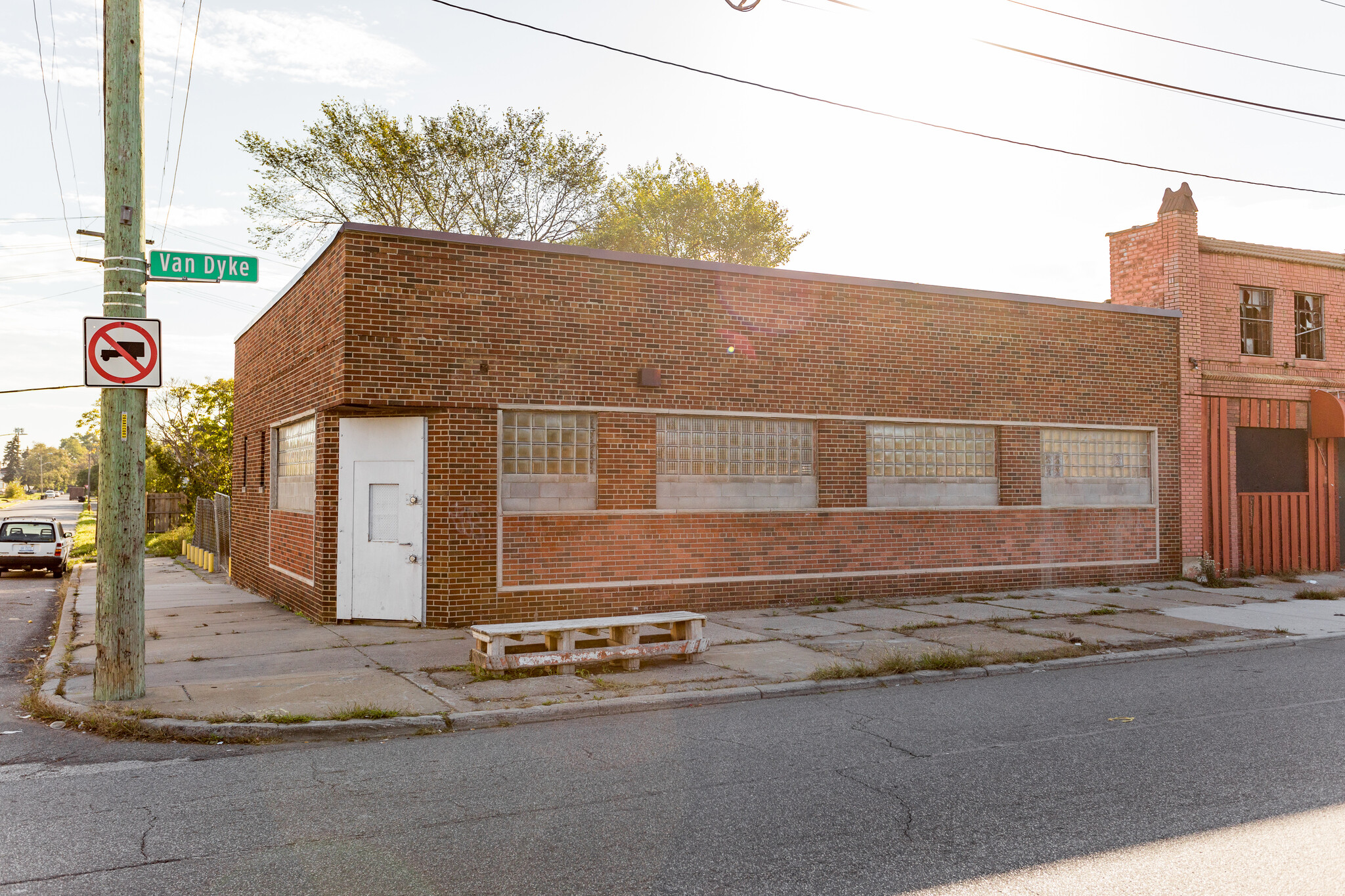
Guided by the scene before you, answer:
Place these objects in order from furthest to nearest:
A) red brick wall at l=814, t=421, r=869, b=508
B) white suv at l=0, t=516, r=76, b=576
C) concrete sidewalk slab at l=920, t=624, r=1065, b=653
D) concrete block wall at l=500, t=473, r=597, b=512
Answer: white suv at l=0, t=516, r=76, b=576
red brick wall at l=814, t=421, r=869, b=508
concrete block wall at l=500, t=473, r=597, b=512
concrete sidewalk slab at l=920, t=624, r=1065, b=653

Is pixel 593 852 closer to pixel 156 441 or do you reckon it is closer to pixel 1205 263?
pixel 1205 263

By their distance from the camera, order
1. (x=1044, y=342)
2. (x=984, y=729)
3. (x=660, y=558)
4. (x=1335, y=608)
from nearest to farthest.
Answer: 1. (x=984, y=729)
2. (x=660, y=558)
3. (x=1335, y=608)
4. (x=1044, y=342)

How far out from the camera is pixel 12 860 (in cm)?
482

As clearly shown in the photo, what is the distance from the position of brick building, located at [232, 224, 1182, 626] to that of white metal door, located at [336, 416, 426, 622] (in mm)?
33

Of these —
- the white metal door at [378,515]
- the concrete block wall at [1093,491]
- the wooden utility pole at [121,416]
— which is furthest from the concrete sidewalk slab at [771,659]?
the concrete block wall at [1093,491]

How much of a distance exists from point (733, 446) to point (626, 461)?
185 cm

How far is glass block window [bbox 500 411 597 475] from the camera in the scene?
13.2 meters

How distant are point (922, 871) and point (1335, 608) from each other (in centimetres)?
1376

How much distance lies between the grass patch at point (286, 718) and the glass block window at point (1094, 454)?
13.5 m

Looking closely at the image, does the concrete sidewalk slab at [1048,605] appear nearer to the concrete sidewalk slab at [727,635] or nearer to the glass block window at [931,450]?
the glass block window at [931,450]

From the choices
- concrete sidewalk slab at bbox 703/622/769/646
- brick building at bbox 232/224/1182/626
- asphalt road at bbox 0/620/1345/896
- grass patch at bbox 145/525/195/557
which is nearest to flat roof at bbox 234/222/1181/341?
brick building at bbox 232/224/1182/626

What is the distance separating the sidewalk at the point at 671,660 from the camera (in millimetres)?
8500

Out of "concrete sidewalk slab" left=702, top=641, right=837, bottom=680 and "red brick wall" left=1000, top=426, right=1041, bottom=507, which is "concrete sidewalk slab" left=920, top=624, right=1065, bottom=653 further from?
"red brick wall" left=1000, top=426, right=1041, bottom=507

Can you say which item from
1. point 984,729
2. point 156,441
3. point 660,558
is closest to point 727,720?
point 984,729
